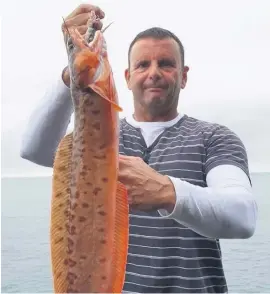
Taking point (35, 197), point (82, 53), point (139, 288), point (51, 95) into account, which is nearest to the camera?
point (82, 53)

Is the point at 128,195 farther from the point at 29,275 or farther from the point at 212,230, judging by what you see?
the point at 29,275

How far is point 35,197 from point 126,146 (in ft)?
63.2

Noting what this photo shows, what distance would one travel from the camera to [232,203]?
2.03 m

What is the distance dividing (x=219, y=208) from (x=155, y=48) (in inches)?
43.8

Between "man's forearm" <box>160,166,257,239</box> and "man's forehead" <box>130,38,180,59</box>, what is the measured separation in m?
0.83

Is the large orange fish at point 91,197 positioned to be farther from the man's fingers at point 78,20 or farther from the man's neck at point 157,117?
the man's neck at point 157,117

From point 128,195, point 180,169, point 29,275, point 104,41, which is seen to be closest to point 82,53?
point 104,41

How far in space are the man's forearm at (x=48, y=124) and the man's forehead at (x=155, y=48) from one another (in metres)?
0.61

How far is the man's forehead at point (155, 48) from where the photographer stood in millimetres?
2801

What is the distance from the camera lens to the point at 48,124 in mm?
2389

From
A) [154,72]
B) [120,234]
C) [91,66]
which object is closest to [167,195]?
[120,234]

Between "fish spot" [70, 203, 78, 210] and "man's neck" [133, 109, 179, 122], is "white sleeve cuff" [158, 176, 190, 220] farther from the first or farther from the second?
"man's neck" [133, 109, 179, 122]

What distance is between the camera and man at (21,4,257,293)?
2008 millimetres

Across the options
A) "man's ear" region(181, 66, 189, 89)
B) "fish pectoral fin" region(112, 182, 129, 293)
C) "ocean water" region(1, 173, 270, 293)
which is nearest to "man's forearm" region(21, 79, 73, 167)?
"fish pectoral fin" region(112, 182, 129, 293)
